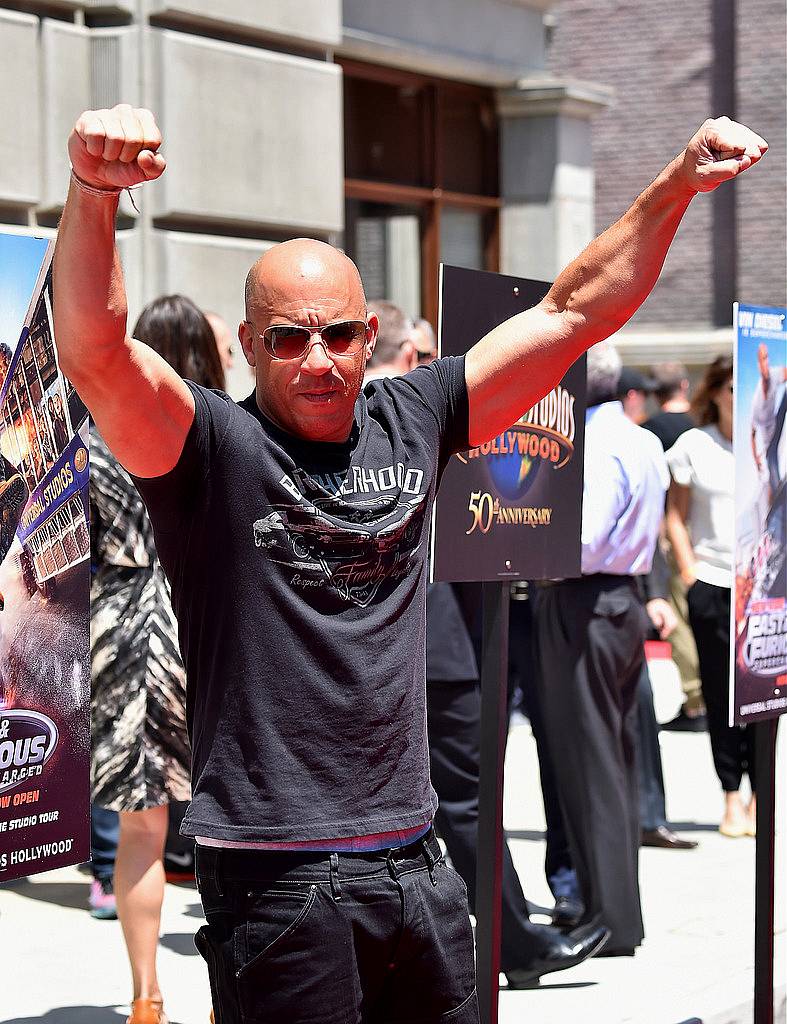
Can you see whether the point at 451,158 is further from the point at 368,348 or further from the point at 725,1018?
the point at 368,348

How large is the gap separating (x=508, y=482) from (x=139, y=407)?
1801 millimetres

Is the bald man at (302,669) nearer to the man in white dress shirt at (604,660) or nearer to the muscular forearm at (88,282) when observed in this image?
the muscular forearm at (88,282)

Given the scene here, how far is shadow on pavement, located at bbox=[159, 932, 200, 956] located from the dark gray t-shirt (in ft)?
9.11

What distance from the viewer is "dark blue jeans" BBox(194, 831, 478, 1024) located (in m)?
2.59

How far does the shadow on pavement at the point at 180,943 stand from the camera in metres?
5.27

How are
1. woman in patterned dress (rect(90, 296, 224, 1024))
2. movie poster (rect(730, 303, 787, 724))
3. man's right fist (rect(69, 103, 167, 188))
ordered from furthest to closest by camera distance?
woman in patterned dress (rect(90, 296, 224, 1024))
movie poster (rect(730, 303, 787, 724))
man's right fist (rect(69, 103, 167, 188))

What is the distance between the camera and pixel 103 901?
5.76m

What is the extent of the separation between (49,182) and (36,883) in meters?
3.11

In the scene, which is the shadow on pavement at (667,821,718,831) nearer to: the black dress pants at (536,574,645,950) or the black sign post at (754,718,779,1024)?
the black dress pants at (536,574,645,950)

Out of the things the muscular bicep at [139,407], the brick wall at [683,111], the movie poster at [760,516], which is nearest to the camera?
the muscular bicep at [139,407]

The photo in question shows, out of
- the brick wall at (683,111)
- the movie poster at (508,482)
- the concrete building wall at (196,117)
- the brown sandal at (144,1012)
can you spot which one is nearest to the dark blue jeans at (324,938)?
the movie poster at (508,482)

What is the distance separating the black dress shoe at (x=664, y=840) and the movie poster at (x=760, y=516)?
8.49ft

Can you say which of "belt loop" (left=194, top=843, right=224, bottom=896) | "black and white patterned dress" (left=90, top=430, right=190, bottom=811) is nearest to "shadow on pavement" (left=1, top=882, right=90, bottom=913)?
"black and white patterned dress" (left=90, top=430, right=190, bottom=811)

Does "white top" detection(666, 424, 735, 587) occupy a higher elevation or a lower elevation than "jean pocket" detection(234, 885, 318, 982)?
higher
